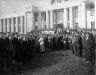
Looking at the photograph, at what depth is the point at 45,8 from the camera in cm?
3444

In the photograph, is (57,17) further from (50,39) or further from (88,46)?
(88,46)

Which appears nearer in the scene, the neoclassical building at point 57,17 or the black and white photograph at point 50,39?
the black and white photograph at point 50,39

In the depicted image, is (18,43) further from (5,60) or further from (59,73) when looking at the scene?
(59,73)

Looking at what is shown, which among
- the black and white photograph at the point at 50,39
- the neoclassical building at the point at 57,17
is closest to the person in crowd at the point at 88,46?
the black and white photograph at the point at 50,39

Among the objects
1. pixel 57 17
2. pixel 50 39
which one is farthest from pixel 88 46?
pixel 57 17

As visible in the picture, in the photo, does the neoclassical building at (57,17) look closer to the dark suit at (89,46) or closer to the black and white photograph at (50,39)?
the black and white photograph at (50,39)

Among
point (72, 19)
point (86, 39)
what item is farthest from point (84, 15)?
point (86, 39)

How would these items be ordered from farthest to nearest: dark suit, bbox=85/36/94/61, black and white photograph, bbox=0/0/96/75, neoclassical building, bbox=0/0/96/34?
neoclassical building, bbox=0/0/96/34
dark suit, bbox=85/36/94/61
black and white photograph, bbox=0/0/96/75

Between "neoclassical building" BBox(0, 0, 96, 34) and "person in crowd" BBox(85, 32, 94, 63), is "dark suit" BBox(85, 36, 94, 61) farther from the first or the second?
"neoclassical building" BBox(0, 0, 96, 34)

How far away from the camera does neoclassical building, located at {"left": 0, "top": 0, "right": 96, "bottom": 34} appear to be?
2844 centimetres

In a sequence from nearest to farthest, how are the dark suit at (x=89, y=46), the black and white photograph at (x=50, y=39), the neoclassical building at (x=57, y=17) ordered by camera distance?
the black and white photograph at (x=50, y=39) < the dark suit at (x=89, y=46) < the neoclassical building at (x=57, y=17)

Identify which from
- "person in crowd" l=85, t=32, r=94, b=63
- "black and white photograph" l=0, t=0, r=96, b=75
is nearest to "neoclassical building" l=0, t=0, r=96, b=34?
"black and white photograph" l=0, t=0, r=96, b=75

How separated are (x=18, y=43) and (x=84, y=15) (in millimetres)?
20784

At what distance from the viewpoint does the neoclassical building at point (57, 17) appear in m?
28.4
